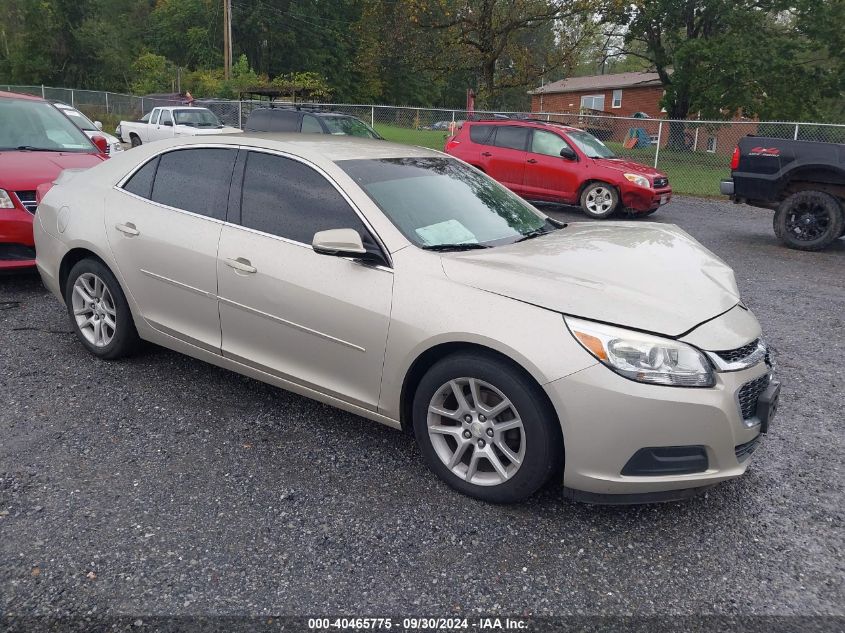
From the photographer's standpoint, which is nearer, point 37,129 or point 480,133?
point 37,129

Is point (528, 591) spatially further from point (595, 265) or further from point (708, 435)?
point (595, 265)

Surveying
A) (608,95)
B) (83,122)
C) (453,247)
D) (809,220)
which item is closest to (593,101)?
(608,95)

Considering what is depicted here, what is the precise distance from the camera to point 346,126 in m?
14.0

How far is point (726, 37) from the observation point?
27203 millimetres

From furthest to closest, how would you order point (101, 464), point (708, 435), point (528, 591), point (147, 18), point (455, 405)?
point (147, 18) → point (101, 464) → point (455, 405) → point (708, 435) → point (528, 591)

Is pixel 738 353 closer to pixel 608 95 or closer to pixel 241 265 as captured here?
pixel 241 265

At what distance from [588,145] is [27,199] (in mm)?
9725

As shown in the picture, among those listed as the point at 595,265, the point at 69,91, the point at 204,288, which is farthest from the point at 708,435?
the point at 69,91

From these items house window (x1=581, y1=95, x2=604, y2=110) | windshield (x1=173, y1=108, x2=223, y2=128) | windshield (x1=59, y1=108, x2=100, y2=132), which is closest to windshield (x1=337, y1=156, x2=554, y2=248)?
windshield (x1=59, y1=108, x2=100, y2=132)

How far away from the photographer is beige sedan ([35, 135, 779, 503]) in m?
2.78

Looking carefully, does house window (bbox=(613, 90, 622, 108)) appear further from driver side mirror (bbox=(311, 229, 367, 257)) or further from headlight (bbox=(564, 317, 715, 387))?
headlight (bbox=(564, 317, 715, 387))

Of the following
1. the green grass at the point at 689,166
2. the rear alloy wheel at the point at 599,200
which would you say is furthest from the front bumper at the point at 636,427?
the green grass at the point at 689,166

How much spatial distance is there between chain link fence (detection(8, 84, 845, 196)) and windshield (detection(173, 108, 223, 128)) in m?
1.57

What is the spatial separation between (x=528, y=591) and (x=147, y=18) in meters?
65.9
